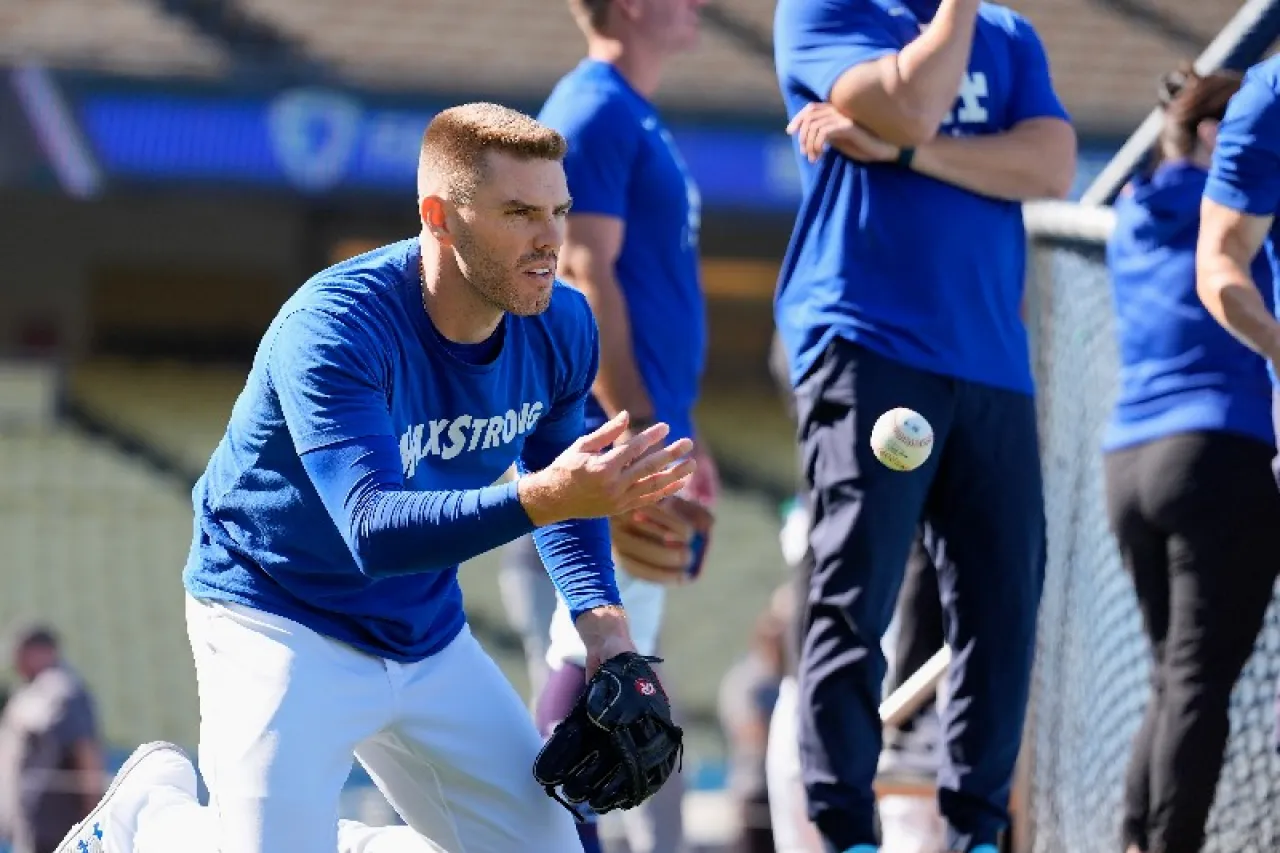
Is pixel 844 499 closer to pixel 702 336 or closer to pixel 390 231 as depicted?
pixel 702 336

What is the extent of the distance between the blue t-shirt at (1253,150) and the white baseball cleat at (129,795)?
104 inches

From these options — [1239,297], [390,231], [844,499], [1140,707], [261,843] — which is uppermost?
[1239,297]

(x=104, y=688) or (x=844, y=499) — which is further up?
(x=844, y=499)

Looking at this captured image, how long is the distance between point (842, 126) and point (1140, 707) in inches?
79.5

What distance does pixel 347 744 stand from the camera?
13.3 ft

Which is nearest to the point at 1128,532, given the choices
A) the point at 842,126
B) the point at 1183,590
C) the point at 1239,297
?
the point at 1183,590

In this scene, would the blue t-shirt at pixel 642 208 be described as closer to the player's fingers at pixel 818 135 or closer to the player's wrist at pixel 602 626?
the player's fingers at pixel 818 135

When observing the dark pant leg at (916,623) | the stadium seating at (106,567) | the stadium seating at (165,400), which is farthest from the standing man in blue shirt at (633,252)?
the stadium seating at (165,400)

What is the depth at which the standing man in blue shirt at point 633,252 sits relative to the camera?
5.15m

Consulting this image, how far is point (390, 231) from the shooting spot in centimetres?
1891

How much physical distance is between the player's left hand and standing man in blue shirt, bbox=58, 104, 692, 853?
66 cm

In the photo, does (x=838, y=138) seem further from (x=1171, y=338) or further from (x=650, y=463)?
(x=650, y=463)

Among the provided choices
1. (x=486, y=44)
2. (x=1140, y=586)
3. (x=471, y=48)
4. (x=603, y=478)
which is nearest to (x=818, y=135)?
(x=1140, y=586)

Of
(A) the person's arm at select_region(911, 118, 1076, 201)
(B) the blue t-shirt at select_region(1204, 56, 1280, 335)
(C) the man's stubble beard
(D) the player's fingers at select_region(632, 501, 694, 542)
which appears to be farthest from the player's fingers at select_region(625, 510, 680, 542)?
(B) the blue t-shirt at select_region(1204, 56, 1280, 335)
